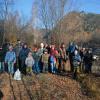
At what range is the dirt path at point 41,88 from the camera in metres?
15.4

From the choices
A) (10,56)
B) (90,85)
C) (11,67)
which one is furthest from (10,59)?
(90,85)

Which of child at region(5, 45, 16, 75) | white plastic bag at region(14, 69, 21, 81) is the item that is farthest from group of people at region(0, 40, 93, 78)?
white plastic bag at region(14, 69, 21, 81)

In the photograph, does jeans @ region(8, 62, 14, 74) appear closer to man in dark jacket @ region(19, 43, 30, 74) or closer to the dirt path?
the dirt path

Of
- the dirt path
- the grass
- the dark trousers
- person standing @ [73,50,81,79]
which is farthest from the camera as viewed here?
the dark trousers

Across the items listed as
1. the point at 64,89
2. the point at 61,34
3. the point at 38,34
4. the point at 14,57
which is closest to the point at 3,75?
the point at 14,57

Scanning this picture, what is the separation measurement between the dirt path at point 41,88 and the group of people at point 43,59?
0.81m

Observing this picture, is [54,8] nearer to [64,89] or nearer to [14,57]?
[14,57]

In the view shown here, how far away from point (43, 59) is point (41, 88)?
324 centimetres

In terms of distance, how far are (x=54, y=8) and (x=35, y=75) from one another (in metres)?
16.7

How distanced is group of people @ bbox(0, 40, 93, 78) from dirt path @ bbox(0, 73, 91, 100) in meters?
0.81

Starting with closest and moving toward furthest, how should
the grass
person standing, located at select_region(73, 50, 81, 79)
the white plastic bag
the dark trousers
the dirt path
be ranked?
the dirt path → the grass → the white plastic bag → person standing, located at select_region(73, 50, 81, 79) → the dark trousers

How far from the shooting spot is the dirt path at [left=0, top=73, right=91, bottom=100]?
50.5ft

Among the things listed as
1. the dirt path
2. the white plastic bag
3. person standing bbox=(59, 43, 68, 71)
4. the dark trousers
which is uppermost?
person standing bbox=(59, 43, 68, 71)

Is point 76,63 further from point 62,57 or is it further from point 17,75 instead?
point 17,75
